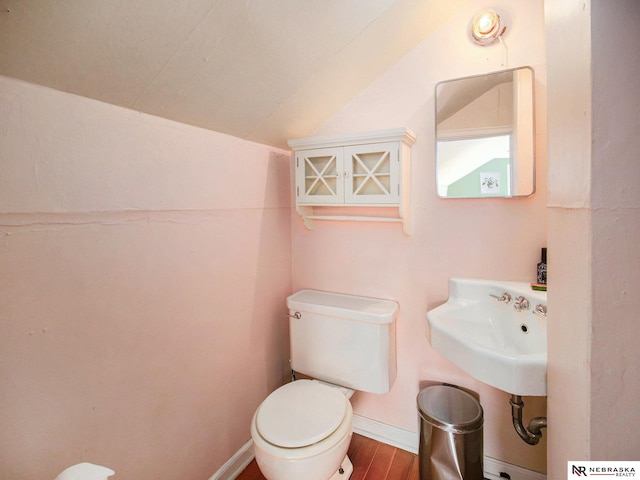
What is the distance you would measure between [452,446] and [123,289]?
1438 millimetres

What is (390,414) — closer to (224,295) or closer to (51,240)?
(224,295)

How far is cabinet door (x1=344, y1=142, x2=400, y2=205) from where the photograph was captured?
1420mm

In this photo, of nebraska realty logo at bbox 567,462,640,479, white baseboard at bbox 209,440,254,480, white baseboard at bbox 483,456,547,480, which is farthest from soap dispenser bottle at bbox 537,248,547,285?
white baseboard at bbox 209,440,254,480

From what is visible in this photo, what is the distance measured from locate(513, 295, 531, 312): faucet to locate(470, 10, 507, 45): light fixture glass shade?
111 cm

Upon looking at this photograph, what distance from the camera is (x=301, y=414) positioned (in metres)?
1.26

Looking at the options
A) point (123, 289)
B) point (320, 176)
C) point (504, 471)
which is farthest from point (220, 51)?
point (504, 471)

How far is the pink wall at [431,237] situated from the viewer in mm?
1310

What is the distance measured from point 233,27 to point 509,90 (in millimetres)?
1138

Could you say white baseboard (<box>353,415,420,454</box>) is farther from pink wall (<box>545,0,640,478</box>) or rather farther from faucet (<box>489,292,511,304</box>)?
pink wall (<box>545,0,640,478</box>)

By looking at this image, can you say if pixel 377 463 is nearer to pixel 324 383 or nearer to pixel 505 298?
pixel 324 383

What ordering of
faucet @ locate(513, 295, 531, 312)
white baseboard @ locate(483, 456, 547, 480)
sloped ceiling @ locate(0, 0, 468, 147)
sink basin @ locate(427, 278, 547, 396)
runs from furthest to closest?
white baseboard @ locate(483, 456, 547, 480)
faucet @ locate(513, 295, 531, 312)
sink basin @ locate(427, 278, 547, 396)
sloped ceiling @ locate(0, 0, 468, 147)

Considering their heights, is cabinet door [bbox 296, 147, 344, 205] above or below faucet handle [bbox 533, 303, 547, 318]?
above

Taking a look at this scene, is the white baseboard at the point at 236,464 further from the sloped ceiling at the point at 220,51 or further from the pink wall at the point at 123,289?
the sloped ceiling at the point at 220,51

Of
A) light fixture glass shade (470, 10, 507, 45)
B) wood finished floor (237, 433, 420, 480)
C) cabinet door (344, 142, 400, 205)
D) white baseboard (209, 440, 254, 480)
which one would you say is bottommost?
wood finished floor (237, 433, 420, 480)
